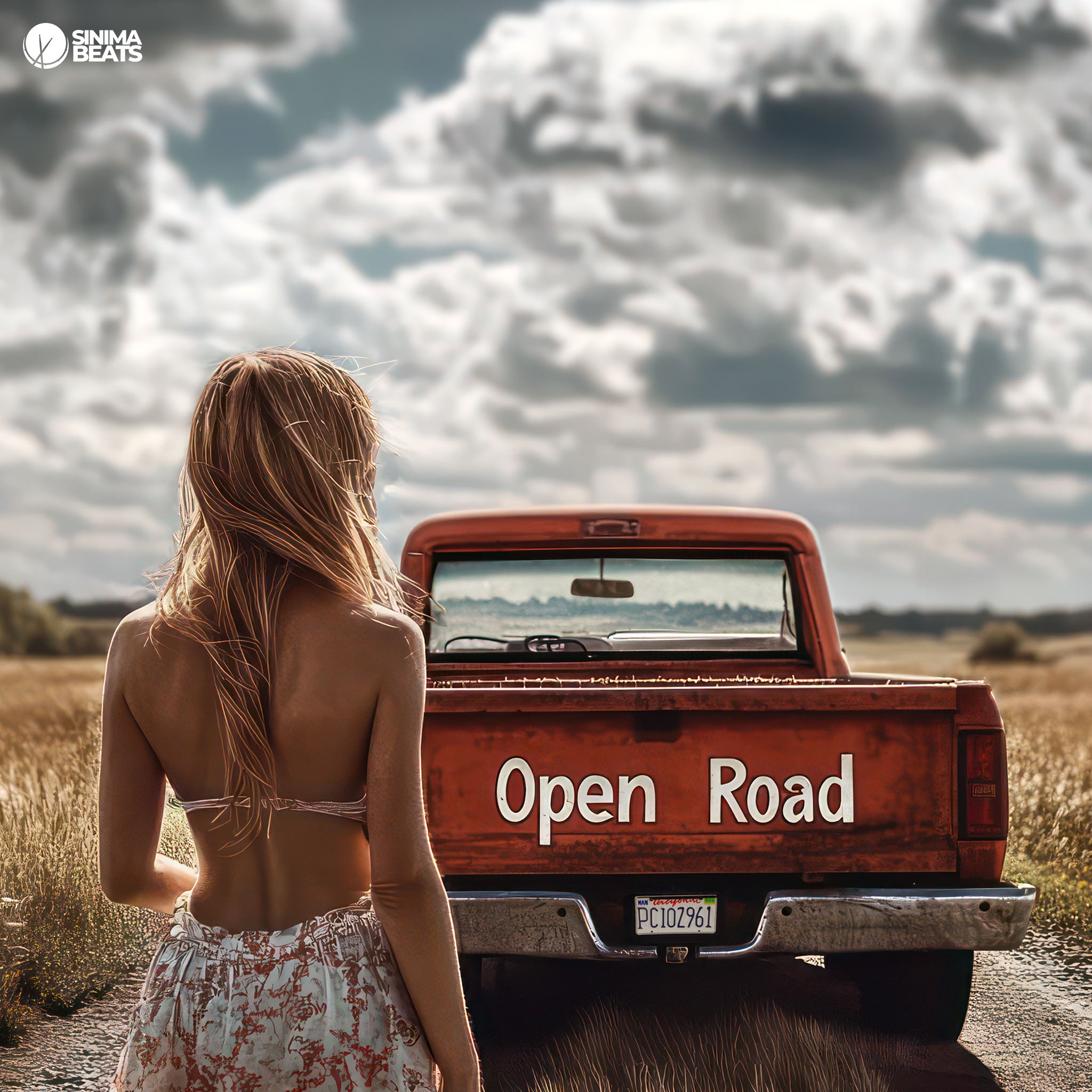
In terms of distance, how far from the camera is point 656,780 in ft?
13.1

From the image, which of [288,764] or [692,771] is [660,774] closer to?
[692,771]

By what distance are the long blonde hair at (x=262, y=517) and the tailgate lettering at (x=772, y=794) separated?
8.55 ft

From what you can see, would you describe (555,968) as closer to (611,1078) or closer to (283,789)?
(611,1078)

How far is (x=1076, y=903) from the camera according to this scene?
7.31 m

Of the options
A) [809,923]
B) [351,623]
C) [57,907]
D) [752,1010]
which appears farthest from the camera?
[57,907]

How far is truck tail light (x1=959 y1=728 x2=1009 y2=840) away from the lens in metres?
4.04

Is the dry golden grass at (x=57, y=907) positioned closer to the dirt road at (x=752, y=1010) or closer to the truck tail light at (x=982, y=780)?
the dirt road at (x=752, y=1010)

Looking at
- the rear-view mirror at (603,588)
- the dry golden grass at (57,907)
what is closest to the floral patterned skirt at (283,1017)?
the dry golden grass at (57,907)

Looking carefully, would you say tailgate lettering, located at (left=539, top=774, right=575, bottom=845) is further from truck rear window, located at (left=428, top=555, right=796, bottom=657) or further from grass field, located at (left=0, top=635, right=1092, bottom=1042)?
grass field, located at (left=0, top=635, right=1092, bottom=1042)

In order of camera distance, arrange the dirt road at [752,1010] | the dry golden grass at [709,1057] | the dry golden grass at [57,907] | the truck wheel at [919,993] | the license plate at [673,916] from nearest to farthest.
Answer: the dry golden grass at [709,1057] → the license plate at [673,916] → the dirt road at [752,1010] → the truck wheel at [919,993] → the dry golden grass at [57,907]

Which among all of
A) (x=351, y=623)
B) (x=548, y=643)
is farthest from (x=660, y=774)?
(x=351, y=623)

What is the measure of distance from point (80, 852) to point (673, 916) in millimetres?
3913

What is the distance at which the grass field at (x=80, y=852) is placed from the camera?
5.37 meters

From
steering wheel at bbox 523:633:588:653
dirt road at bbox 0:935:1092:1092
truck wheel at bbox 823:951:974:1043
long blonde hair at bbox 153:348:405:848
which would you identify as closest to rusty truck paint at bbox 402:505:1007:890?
truck wheel at bbox 823:951:974:1043
